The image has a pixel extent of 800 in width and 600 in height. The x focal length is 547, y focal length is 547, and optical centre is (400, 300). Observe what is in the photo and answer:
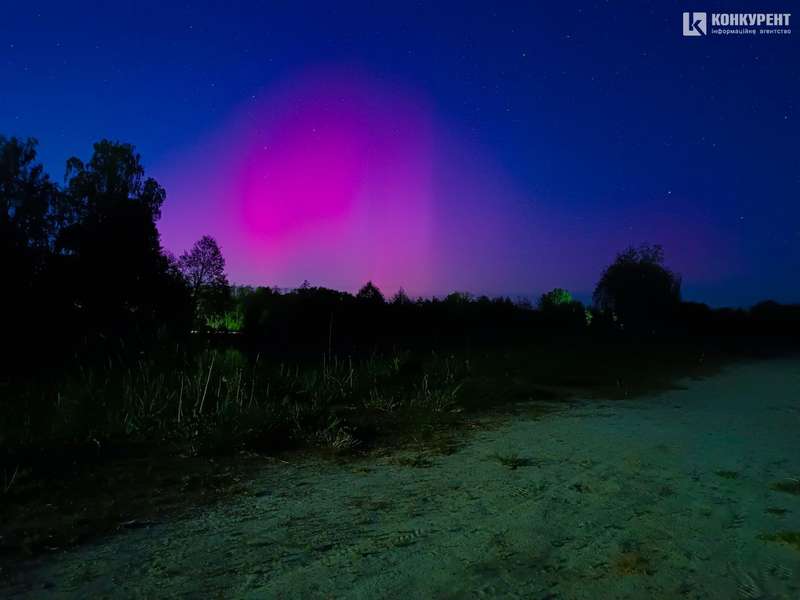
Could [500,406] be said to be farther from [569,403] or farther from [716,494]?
[716,494]

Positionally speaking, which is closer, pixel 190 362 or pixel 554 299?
pixel 190 362

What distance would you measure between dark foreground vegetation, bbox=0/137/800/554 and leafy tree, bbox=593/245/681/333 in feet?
4.04

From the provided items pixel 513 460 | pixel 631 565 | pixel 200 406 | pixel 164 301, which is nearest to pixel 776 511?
pixel 631 565

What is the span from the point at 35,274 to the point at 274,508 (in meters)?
17.4

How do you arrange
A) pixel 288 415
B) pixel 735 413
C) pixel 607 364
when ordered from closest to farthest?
1. pixel 288 415
2. pixel 735 413
3. pixel 607 364

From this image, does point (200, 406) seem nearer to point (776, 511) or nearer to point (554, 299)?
point (776, 511)

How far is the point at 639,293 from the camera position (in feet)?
122

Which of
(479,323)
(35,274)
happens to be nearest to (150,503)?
(35,274)

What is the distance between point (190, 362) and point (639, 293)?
3366 cm

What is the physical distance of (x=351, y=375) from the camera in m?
9.85

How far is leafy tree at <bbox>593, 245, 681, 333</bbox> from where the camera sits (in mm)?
36562

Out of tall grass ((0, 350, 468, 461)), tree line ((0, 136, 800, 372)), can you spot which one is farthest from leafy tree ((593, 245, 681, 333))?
tall grass ((0, 350, 468, 461))

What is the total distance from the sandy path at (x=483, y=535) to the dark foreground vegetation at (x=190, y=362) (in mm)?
762

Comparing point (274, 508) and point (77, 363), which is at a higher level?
point (77, 363)
